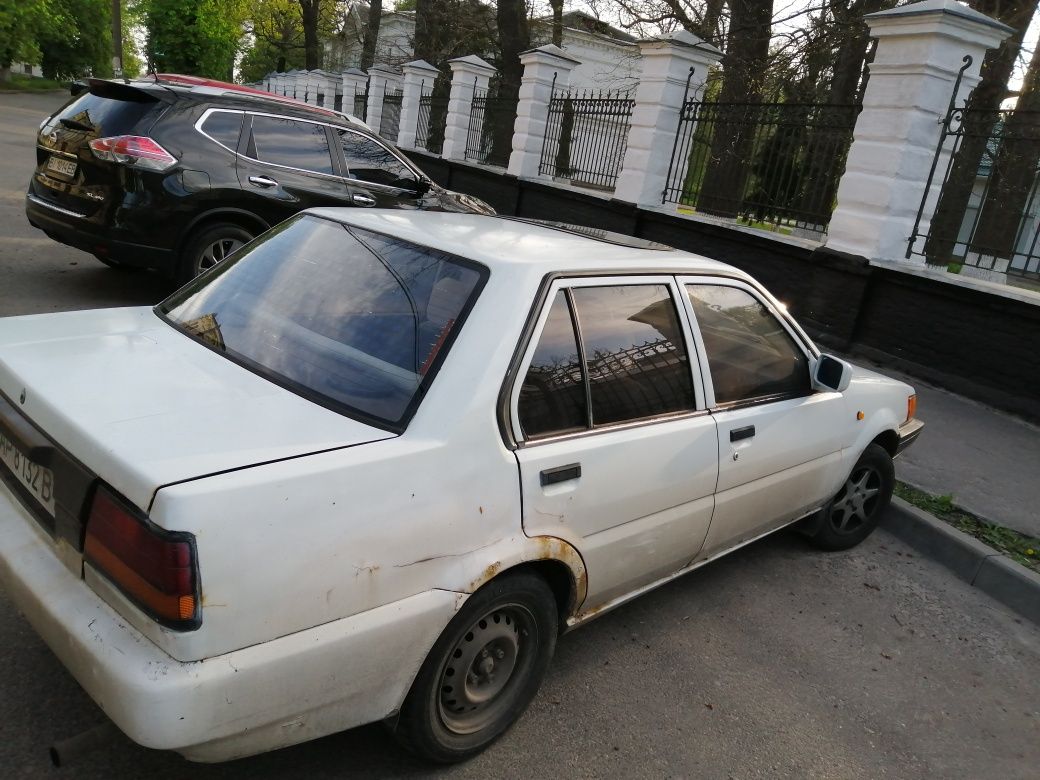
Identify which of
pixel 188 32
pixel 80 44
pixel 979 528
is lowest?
pixel 979 528

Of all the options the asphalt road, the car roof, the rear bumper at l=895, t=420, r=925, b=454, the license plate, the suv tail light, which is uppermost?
the car roof

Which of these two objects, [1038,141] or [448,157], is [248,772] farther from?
[448,157]

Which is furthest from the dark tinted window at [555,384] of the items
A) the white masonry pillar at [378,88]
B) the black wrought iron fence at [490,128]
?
the white masonry pillar at [378,88]

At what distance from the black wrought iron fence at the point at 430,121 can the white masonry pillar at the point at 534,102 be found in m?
4.46

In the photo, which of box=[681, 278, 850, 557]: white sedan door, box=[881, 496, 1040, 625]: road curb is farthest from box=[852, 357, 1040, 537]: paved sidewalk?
box=[681, 278, 850, 557]: white sedan door

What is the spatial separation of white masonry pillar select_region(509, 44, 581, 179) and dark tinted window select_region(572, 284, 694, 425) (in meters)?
12.2

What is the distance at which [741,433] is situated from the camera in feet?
11.0

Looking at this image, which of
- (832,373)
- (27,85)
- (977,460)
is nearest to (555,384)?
(832,373)

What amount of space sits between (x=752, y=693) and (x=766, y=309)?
5.33ft

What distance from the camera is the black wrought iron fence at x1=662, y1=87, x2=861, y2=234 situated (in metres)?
9.38

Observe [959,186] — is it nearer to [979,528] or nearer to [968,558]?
[979,528]

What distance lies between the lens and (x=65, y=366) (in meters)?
2.47

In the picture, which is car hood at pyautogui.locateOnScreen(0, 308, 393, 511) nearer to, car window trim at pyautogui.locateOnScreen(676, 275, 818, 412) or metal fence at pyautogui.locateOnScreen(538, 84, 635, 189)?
car window trim at pyautogui.locateOnScreen(676, 275, 818, 412)

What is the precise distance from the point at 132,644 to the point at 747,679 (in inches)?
92.2
